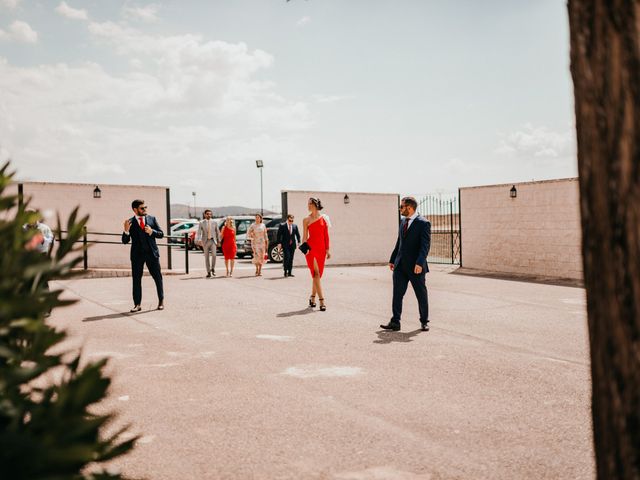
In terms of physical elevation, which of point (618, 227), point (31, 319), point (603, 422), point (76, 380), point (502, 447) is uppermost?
point (618, 227)

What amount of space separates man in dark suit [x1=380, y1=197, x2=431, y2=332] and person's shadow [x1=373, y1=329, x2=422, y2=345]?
6.9 inches

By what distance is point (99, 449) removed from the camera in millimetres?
1527

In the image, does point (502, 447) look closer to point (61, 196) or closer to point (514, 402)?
point (514, 402)

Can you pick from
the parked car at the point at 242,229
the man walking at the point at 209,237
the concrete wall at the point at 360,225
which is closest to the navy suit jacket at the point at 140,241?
the man walking at the point at 209,237

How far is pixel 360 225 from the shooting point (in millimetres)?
23719

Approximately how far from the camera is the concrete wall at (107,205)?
19.0 metres

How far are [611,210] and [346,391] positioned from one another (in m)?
3.95

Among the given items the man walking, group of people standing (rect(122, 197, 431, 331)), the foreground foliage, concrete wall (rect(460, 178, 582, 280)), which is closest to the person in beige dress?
the man walking

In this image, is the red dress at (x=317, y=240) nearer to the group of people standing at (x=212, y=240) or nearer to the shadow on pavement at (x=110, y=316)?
the shadow on pavement at (x=110, y=316)

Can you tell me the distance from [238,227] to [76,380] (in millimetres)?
23155

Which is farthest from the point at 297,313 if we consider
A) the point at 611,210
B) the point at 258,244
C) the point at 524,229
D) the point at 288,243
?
the point at 524,229

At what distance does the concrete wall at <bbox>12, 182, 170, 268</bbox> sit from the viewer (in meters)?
19.0

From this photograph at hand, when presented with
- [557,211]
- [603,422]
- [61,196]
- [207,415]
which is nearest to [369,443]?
[207,415]

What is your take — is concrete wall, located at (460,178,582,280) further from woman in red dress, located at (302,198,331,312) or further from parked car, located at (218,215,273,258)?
parked car, located at (218,215,273,258)
